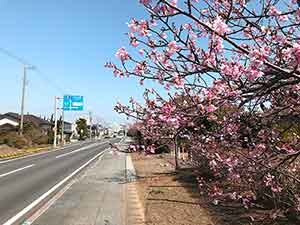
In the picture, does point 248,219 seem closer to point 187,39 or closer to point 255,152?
point 255,152

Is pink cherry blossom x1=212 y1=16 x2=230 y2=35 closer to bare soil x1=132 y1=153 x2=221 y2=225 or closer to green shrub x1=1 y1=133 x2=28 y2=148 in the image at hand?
bare soil x1=132 y1=153 x2=221 y2=225

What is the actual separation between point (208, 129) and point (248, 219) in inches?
118

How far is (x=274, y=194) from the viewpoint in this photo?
737 cm

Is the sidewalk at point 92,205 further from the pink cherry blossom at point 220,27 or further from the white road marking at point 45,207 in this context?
the pink cherry blossom at point 220,27

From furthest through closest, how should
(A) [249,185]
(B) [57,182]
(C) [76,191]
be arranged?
1. (B) [57,182]
2. (C) [76,191]
3. (A) [249,185]

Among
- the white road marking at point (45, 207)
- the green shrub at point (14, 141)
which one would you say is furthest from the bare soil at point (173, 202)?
the green shrub at point (14, 141)

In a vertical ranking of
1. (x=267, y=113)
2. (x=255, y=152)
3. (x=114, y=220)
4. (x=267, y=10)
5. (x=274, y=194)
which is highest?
(x=267, y=10)

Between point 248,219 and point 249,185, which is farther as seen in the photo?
point 248,219

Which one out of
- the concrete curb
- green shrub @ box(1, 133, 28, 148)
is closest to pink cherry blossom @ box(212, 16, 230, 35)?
the concrete curb

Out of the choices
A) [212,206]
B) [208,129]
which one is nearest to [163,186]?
[212,206]

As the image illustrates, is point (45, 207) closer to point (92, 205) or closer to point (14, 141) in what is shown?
point (92, 205)

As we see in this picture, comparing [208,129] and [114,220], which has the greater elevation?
[208,129]

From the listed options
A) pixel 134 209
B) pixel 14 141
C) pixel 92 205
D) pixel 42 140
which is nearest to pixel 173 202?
pixel 134 209

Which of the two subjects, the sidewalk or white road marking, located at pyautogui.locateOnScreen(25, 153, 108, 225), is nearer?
the sidewalk
